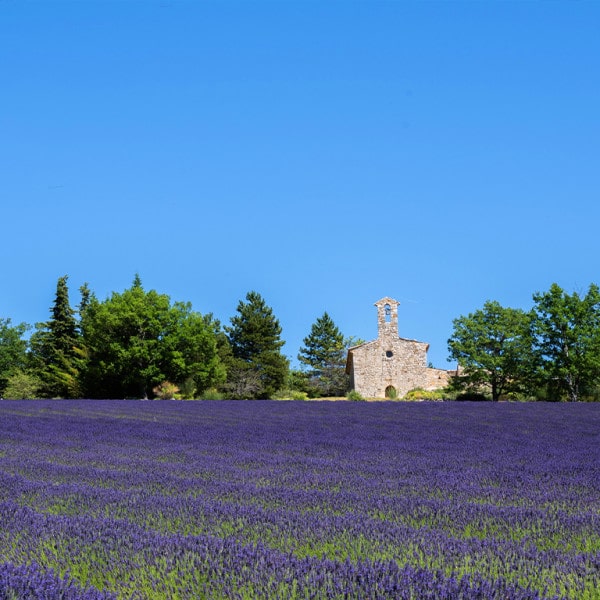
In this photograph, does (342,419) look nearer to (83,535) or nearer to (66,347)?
(83,535)

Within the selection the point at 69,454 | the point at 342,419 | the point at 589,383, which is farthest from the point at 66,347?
the point at 69,454

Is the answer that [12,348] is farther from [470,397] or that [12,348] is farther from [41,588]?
[41,588]

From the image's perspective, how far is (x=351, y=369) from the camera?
44188mm

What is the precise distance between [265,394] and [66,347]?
12931 millimetres

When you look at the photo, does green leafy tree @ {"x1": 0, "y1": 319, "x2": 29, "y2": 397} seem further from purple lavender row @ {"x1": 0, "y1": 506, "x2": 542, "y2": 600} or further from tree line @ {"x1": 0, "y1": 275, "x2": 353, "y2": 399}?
purple lavender row @ {"x1": 0, "y1": 506, "x2": 542, "y2": 600}

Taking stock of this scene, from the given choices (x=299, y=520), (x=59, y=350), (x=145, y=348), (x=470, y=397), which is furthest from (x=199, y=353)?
(x=299, y=520)

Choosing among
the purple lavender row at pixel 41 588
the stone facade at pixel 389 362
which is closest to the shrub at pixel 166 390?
the stone facade at pixel 389 362

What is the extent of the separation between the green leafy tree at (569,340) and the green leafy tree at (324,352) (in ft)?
67.1

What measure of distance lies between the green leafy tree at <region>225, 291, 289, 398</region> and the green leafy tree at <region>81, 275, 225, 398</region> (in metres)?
5.36

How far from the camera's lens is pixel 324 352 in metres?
62.2

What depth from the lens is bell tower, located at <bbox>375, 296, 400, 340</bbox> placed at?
42094 millimetres

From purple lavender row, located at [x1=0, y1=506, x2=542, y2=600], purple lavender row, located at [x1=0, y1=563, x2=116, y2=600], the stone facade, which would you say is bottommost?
purple lavender row, located at [x1=0, y1=563, x2=116, y2=600]

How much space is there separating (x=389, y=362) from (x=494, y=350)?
6355 millimetres

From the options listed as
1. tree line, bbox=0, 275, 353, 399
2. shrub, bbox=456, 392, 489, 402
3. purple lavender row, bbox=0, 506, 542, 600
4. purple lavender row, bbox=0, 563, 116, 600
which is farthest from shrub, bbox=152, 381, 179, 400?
purple lavender row, bbox=0, 563, 116, 600
